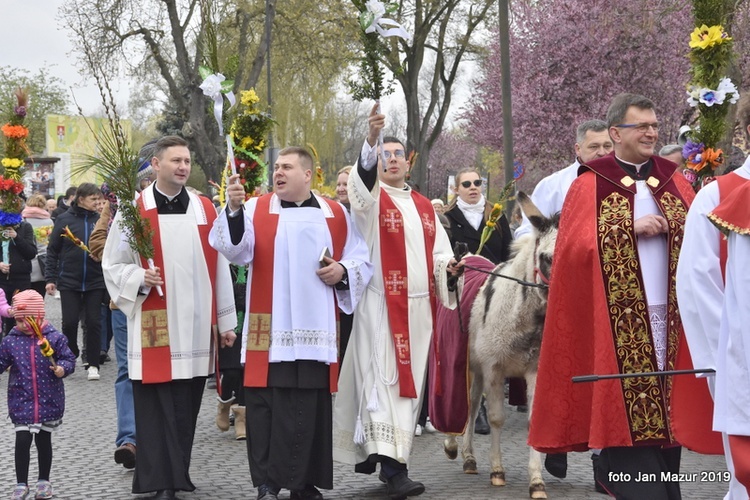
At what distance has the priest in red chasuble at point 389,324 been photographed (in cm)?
748

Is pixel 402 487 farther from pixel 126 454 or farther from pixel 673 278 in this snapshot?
pixel 673 278

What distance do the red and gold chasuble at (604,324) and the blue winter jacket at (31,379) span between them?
3.31 m

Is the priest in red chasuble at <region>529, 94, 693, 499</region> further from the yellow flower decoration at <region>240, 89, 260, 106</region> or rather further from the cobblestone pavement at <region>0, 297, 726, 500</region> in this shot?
the yellow flower decoration at <region>240, 89, 260, 106</region>

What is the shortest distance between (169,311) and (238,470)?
1.63 metres

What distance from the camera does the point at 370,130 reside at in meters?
7.18

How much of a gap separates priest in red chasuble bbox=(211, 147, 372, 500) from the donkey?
1.15 m

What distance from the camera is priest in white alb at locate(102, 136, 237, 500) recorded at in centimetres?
732

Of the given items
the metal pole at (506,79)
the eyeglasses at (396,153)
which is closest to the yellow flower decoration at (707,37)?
the eyeglasses at (396,153)

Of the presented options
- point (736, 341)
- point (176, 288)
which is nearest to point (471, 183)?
point (176, 288)

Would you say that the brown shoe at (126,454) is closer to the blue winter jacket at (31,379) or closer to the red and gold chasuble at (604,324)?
the blue winter jacket at (31,379)

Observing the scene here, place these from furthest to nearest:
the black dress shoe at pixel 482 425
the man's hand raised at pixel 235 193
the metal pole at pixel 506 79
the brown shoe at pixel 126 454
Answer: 1. the metal pole at pixel 506 79
2. the black dress shoe at pixel 482 425
3. the brown shoe at pixel 126 454
4. the man's hand raised at pixel 235 193

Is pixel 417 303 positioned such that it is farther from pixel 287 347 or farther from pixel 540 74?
pixel 540 74

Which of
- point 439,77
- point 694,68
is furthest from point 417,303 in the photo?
point 439,77

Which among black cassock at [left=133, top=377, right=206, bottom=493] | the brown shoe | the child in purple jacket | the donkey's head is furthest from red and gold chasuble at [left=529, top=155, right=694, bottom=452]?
the brown shoe
